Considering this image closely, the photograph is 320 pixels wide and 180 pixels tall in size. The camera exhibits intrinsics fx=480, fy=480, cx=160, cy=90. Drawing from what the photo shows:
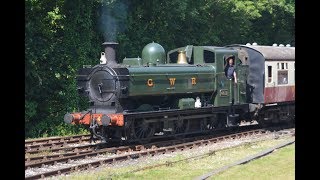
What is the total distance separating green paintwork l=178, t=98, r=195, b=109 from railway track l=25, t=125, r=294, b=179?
110cm

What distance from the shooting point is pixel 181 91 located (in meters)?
16.5

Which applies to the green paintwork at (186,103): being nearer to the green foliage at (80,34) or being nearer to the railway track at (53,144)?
the railway track at (53,144)

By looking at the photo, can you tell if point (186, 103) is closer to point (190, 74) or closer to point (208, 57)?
point (190, 74)

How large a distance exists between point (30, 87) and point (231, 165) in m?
10.6

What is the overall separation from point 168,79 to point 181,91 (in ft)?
2.73

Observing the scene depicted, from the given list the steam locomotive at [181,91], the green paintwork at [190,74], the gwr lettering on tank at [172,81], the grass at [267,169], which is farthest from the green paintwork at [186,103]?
the grass at [267,169]

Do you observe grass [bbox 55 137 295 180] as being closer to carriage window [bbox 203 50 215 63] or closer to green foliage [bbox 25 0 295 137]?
carriage window [bbox 203 50 215 63]

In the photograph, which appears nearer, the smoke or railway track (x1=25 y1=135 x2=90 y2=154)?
railway track (x1=25 y1=135 x2=90 y2=154)

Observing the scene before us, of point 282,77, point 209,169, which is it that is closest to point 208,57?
point 282,77

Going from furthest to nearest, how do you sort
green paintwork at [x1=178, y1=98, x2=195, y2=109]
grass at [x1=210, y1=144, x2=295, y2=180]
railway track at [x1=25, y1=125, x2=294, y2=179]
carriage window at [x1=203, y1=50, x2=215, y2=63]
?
carriage window at [x1=203, y1=50, x2=215, y2=63], green paintwork at [x1=178, y1=98, x2=195, y2=109], railway track at [x1=25, y1=125, x2=294, y2=179], grass at [x1=210, y1=144, x2=295, y2=180]

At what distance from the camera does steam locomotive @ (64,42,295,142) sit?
14836mm

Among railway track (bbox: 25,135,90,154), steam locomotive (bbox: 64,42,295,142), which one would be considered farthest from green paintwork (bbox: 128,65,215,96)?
railway track (bbox: 25,135,90,154)
